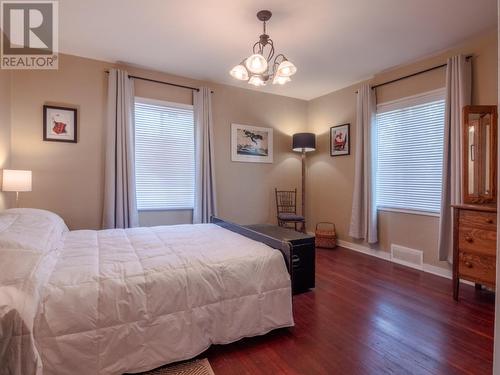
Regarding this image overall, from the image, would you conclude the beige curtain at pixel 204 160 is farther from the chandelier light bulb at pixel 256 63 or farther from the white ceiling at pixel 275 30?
the chandelier light bulb at pixel 256 63

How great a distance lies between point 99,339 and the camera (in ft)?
A: 4.44

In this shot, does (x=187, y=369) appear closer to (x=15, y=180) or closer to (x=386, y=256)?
(x=15, y=180)

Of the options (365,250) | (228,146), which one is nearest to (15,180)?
(228,146)

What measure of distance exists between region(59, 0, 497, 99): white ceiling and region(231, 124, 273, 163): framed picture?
1091 mm

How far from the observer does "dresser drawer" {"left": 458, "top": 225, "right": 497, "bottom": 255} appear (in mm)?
2268

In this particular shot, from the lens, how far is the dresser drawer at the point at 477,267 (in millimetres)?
2270

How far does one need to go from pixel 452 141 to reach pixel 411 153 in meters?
0.57

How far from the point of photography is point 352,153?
169 inches

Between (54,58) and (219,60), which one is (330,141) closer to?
(219,60)

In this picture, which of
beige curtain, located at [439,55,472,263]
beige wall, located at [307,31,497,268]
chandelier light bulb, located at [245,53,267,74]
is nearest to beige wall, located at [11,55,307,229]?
beige wall, located at [307,31,497,268]

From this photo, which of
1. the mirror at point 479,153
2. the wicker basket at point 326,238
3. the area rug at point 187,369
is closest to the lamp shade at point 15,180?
the area rug at point 187,369

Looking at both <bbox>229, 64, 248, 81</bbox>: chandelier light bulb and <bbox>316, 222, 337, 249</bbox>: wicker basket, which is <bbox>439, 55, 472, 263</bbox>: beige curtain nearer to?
<bbox>316, 222, 337, 249</bbox>: wicker basket

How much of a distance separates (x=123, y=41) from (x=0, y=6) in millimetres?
1015

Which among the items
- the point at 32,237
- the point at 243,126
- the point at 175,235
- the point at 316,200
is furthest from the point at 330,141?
the point at 32,237
